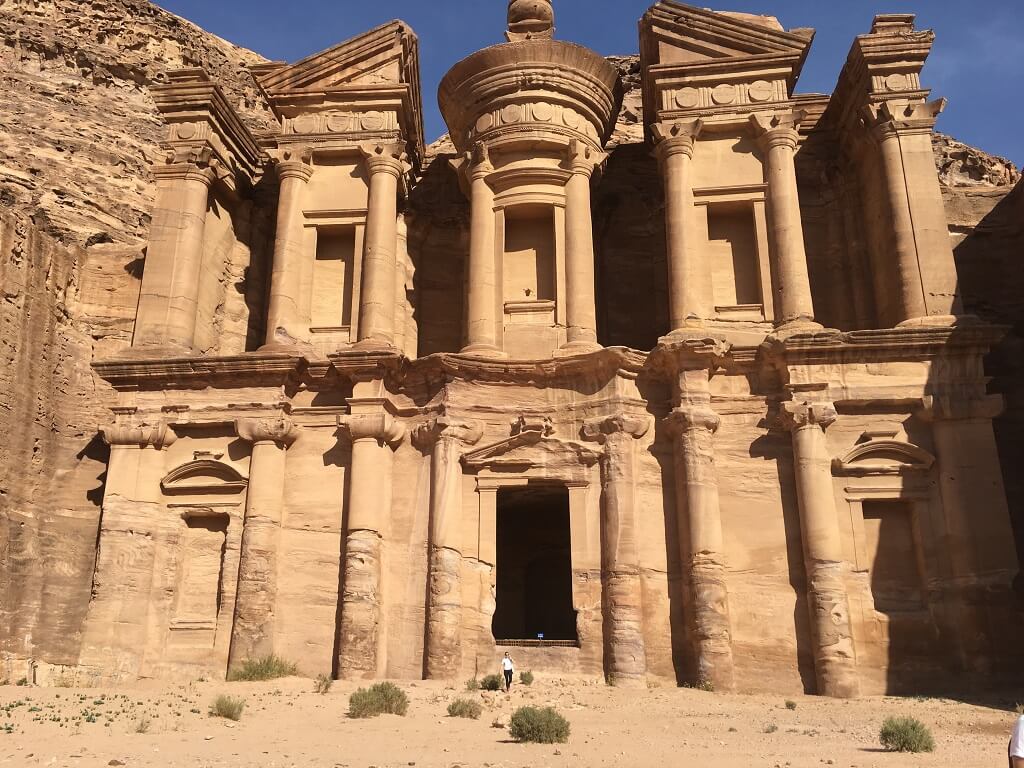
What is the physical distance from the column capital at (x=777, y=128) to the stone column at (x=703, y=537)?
5.82 meters

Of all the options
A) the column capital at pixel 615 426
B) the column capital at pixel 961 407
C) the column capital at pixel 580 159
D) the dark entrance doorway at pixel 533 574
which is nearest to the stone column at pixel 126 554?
the column capital at pixel 615 426

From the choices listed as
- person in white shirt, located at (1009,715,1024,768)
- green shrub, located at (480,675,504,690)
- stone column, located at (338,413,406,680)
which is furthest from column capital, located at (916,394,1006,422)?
person in white shirt, located at (1009,715,1024,768)

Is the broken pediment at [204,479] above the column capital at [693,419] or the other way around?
the other way around

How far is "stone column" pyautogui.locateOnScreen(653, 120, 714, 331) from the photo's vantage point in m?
18.7

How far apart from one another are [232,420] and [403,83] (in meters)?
8.09

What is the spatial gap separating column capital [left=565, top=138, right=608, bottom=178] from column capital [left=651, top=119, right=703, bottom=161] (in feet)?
4.53

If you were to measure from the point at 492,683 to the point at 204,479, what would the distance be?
6.66m

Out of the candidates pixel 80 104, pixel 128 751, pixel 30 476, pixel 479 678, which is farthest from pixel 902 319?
pixel 80 104

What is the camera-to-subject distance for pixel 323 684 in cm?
1521

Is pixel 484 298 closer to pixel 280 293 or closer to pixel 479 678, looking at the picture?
pixel 280 293

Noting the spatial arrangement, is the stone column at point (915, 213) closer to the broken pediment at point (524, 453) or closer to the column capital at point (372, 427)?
the broken pediment at point (524, 453)

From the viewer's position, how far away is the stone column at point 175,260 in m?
19.2

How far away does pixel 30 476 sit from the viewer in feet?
61.4

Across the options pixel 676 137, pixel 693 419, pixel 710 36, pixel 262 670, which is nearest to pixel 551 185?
pixel 676 137
